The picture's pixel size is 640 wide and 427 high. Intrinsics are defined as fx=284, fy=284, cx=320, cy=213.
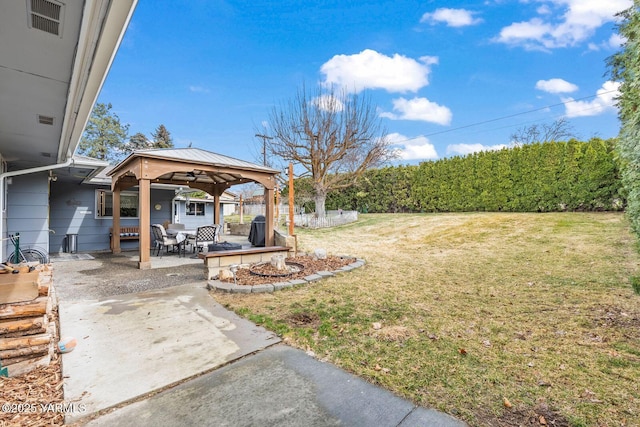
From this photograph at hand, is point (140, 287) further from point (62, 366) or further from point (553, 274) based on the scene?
point (553, 274)

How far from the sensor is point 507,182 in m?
13.6

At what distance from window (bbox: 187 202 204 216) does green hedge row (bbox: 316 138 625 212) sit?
7.64 metres

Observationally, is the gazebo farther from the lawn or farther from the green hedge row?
the green hedge row

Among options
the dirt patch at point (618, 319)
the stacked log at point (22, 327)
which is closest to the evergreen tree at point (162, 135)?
the stacked log at point (22, 327)

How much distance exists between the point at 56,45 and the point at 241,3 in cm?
1140

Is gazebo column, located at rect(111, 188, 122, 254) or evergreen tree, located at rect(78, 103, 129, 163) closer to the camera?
gazebo column, located at rect(111, 188, 122, 254)

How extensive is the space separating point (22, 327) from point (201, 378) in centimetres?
167

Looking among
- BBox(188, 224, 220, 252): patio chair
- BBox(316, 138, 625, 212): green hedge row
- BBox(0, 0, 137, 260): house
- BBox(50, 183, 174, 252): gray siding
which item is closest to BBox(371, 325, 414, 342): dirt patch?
BBox(0, 0, 137, 260): house

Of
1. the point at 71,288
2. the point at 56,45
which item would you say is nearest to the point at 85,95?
the point at 56,45

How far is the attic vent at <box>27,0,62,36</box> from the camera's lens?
1.75 m

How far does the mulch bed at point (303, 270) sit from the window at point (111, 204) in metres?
7.93

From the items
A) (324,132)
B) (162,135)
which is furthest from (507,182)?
(162,135)

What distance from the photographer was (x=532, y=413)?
184 centimetres

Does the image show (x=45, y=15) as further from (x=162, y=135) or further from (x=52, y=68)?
(x=162, y=135)
